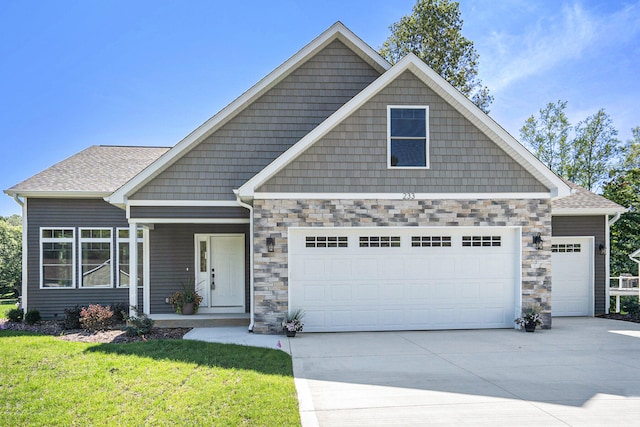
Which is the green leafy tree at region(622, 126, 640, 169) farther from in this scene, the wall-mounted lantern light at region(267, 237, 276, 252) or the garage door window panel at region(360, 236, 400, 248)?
the wall-mounted lantern light at region(267, 237, 276, 252)

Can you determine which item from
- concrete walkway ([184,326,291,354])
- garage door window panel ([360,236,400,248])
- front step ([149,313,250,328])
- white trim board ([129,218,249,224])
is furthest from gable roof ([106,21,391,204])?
garage door window panel ([360,236,400,248])

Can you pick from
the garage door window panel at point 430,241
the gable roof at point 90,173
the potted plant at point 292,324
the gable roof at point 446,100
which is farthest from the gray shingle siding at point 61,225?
the garage door window panel at point 430,241

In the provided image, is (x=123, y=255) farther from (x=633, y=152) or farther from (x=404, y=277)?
(x=633, y=152)

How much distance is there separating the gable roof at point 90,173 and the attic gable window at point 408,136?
789cm

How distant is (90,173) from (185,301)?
517 cm

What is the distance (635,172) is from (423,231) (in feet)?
66.6

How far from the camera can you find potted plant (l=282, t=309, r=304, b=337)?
9.32 meters

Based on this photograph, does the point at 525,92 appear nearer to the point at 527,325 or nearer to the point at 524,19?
the point at 524,19

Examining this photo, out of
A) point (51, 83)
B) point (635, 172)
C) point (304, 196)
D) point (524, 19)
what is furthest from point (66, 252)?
point (635, 172)

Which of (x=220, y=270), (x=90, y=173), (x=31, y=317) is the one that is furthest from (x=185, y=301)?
(x=90, y=173)

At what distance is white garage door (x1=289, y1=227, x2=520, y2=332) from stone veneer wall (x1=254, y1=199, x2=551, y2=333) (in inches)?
9.4

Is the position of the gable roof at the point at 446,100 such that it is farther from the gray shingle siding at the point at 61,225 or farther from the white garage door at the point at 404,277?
the gray shingle siding at the point at 61,225

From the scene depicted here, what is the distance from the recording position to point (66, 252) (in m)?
12.6

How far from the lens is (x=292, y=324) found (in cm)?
934
